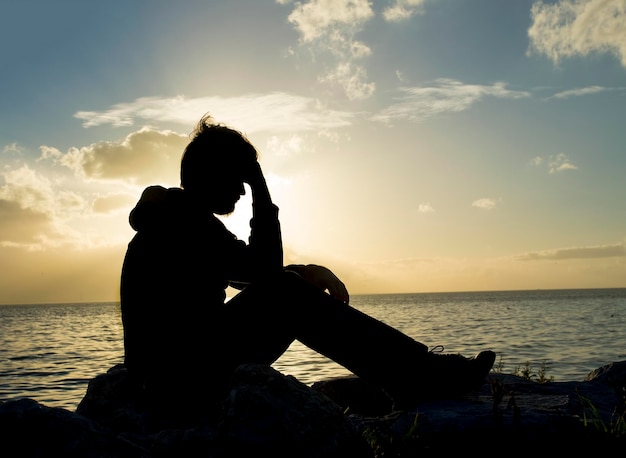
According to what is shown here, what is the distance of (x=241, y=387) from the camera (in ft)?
10.1

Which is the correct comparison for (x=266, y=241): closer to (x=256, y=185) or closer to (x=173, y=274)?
(x=256, y=185)

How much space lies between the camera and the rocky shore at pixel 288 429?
281 cm

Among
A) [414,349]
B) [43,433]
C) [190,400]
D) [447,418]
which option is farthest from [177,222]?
[447,418]

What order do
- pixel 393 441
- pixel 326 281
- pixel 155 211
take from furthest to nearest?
pixel 326 281
pixel 155 211
pixel 393 441

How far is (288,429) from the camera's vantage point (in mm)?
2904

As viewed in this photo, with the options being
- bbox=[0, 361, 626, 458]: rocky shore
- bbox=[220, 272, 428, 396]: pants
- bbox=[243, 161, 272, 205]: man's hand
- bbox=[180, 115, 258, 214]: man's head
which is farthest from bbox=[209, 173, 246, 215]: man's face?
bbox=[0, 361, 626, 458]: rocky shore

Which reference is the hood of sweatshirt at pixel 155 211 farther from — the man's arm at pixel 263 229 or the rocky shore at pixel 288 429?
the rocky shore at pixel 288 429

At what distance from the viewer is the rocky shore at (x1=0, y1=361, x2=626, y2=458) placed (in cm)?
281

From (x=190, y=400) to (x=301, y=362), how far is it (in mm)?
11706

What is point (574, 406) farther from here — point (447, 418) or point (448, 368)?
point (447, 418)

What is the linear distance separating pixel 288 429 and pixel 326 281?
1.85 metres

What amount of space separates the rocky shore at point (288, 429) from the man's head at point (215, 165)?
1.38 m

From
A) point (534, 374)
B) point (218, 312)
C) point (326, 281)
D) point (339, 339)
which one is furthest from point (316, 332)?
point (534, 374)

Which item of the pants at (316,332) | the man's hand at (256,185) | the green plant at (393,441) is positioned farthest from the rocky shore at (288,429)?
the man's hand at (256,185)
